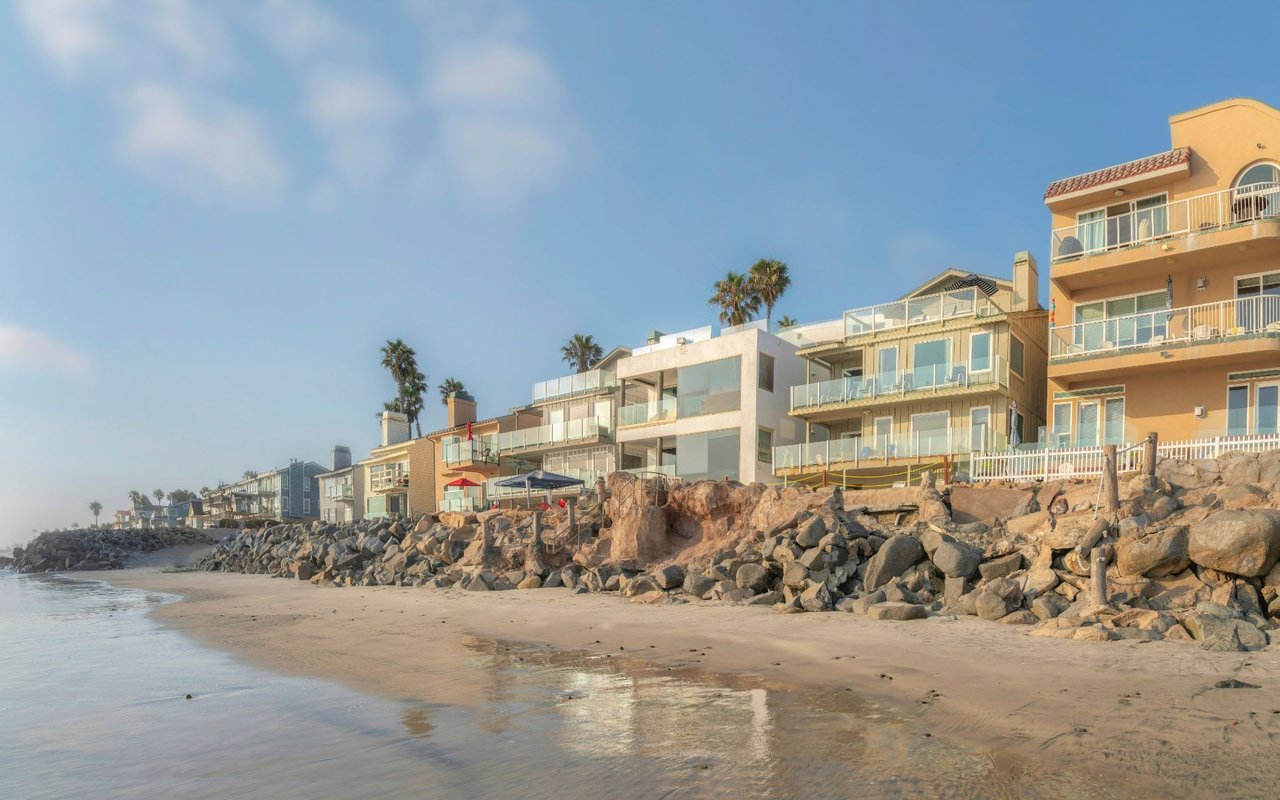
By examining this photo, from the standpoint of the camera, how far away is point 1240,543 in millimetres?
13055

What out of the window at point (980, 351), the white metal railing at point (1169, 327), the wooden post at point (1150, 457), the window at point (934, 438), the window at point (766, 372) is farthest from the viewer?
the window at point (766, 372)

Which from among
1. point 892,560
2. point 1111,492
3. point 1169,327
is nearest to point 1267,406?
point 1169,327

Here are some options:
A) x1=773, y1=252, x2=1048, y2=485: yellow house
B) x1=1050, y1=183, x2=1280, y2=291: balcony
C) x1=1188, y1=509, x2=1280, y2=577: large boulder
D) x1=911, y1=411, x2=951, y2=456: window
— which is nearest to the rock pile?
x1=773, y1=252, x2=1048, y2=485: yellow house

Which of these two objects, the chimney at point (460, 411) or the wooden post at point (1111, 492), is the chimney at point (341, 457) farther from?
the wooden post at point (1111, 492)

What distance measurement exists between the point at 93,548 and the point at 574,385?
43.5 m

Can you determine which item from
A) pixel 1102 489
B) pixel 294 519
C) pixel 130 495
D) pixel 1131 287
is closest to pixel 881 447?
pixel 1131 287

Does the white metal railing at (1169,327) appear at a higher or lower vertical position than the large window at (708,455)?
higher

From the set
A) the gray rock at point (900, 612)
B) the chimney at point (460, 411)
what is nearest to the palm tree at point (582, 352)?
the chimney at point (460, 411)

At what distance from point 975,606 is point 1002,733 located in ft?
24.0

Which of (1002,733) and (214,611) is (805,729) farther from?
(214,611)

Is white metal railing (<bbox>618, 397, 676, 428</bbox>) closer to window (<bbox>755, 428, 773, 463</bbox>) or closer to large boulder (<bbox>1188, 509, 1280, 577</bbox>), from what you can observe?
window (<bbox>755, 428, 773, 463</bbox>)

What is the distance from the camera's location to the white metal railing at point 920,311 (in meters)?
30.0

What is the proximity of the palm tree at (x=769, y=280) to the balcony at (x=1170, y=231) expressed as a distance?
808 inches

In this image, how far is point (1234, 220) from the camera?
2391 cm
